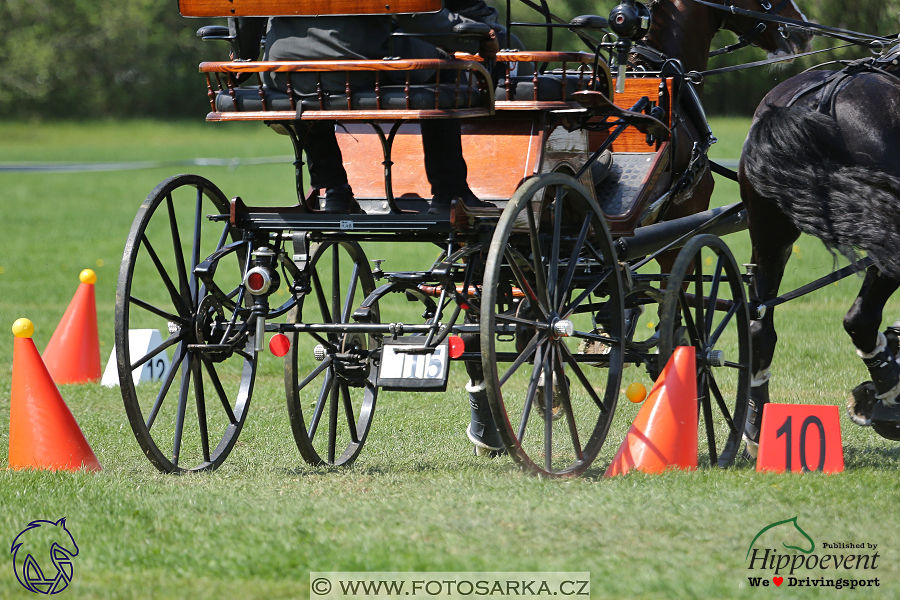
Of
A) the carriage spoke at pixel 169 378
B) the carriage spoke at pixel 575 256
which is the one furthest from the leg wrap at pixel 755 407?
the carriage spoke at pixel 169 378

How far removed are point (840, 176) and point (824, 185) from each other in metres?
0.08

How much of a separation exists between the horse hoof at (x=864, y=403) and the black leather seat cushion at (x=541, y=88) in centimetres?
231

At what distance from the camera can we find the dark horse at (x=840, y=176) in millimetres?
4824

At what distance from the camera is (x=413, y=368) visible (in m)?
4.23

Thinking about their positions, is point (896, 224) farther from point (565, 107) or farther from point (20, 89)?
point (20, 89)

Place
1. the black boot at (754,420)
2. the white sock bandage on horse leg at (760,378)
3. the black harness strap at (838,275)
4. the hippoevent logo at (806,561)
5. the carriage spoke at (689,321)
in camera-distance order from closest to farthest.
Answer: the hippoevent logo at (806,561) → the carriage spoke at (689,321) → the black harness strap at (838,275) → the black boot at (754,420) → the white sock bandage on horse leg at (760,378)

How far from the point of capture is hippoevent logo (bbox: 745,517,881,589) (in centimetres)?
327

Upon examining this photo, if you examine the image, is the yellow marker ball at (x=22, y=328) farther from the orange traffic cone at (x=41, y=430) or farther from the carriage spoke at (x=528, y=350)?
the carriage spoke at (x=528, y=350)

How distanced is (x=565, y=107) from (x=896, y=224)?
162 cm

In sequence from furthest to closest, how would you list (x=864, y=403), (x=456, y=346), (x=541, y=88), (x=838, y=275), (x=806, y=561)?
(x=864, y=403) → (x=838, y=275) → (x=541, y=88) → (x=456, y=346) → (x=806, y=561)

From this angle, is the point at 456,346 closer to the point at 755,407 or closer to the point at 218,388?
the point at 218,388

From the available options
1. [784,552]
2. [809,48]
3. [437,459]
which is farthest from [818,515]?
[809,48]

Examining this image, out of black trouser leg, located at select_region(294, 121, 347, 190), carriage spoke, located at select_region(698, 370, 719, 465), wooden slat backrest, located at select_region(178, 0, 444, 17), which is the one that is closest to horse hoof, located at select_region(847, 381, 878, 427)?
carriage spoke, located at select_region(698, 370, 719, 465)

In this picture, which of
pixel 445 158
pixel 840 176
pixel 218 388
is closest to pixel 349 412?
pixel 218 388
